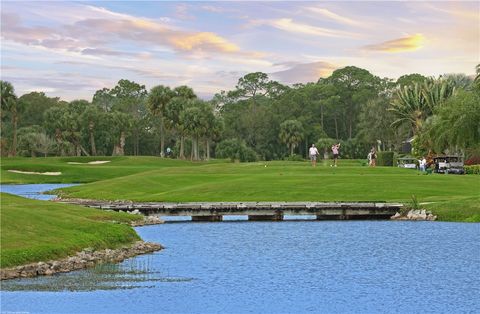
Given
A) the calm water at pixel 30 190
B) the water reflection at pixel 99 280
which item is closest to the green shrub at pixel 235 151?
the calm water at pixel 30 190

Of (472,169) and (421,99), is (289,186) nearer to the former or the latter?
(472,169)

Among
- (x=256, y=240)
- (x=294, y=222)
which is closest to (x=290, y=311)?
(x=256, y=240)

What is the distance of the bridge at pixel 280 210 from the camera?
6838 centimetres

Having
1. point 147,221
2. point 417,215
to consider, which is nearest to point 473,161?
point 417,215

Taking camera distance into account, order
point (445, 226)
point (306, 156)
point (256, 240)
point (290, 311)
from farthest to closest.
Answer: point (306, 156)
point (445, 226)
point (256, 240)
point (290, 311)

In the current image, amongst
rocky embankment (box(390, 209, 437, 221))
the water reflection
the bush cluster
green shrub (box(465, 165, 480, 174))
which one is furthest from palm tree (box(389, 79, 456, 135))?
the water reflection

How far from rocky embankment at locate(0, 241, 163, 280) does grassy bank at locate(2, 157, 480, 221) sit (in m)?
28.2

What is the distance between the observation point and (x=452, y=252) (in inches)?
1844

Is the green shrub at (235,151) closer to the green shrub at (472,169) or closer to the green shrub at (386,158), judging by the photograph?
the green shrub at (386,158)

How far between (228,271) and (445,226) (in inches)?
992

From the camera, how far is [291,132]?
18212 centimetres

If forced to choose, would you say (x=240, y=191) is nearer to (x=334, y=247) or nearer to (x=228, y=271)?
(x=334, y=247)

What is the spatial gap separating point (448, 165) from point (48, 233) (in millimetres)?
70529

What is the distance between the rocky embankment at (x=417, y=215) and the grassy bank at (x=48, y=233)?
2616cm
